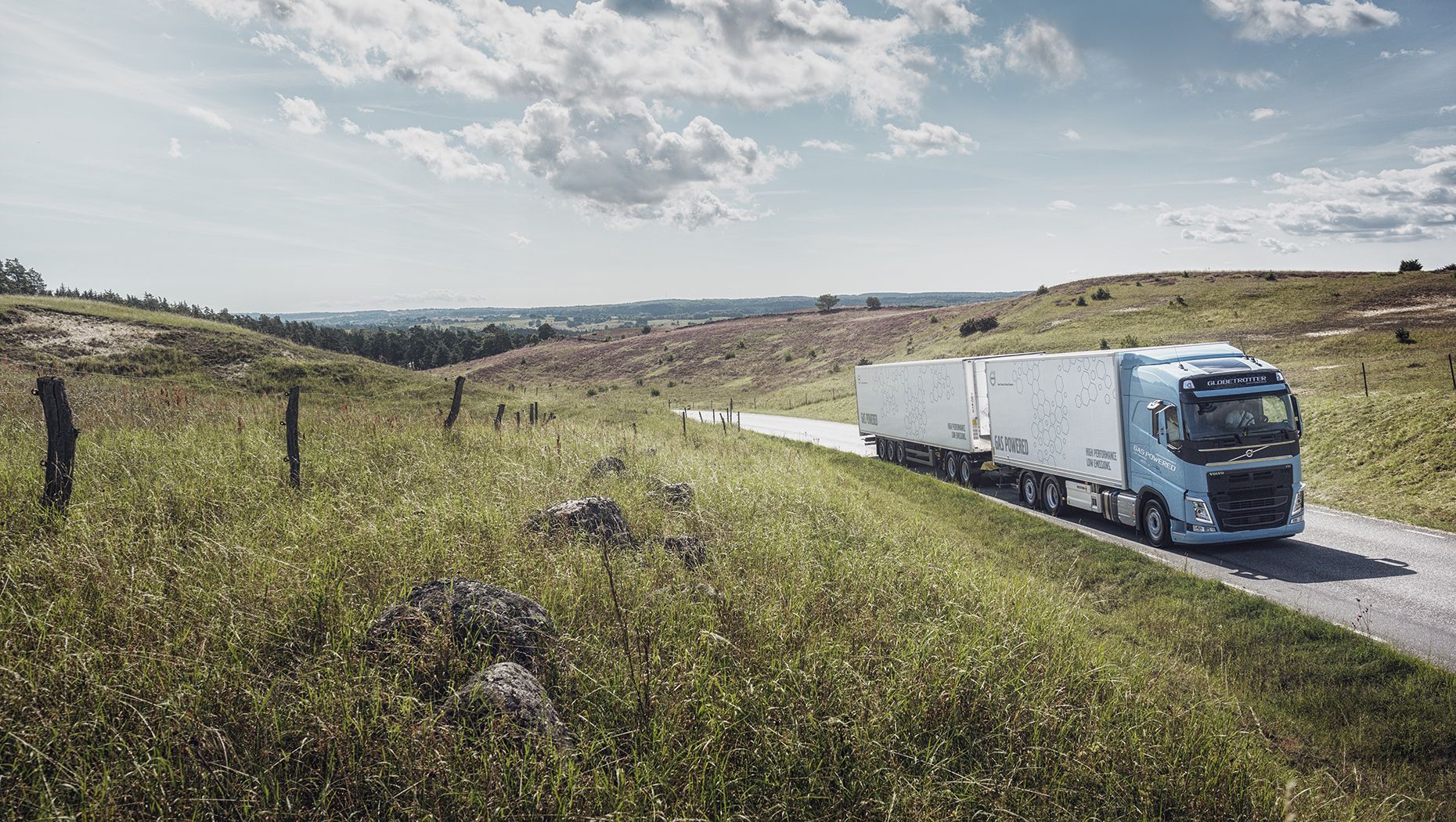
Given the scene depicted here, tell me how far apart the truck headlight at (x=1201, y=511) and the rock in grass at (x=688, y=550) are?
9.91 meters

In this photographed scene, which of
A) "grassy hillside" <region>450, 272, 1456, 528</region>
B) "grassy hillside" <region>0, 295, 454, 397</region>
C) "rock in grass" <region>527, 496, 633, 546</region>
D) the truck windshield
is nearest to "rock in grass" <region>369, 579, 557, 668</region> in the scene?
"rock in grass" <region>527, 496, 633, 546</region>

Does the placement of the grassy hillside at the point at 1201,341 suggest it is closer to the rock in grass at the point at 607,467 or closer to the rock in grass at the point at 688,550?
the rock in grass at the point at 688,550

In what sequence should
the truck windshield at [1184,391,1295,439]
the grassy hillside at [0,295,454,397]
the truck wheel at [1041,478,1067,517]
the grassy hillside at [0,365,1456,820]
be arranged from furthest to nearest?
the grassy hillside at [0,295,454,397], the truck wheel at [1041,478,1067,517], the truck windshield at [1184,391,1295,439], the grassy hillside at [0,365,1456,820]

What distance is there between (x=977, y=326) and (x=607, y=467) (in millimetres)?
50852

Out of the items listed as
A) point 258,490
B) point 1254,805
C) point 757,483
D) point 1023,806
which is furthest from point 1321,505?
point 258,490


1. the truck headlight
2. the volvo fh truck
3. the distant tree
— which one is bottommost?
the truck headlight

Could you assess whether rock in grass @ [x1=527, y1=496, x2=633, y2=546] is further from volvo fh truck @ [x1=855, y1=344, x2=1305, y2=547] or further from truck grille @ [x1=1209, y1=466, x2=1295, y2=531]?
truck grille @ [x1=1209, y1=466, x2=1295, y2=531]

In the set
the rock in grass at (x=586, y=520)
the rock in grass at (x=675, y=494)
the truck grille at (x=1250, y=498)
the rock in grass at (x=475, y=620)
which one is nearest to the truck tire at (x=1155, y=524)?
the truck grille at (x=1250, y=498)

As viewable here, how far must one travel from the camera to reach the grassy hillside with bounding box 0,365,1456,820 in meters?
3.56

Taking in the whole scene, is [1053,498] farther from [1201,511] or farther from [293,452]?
[293,452]

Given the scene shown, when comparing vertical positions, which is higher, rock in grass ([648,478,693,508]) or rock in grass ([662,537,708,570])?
rock in grass ([648,478,693,508])

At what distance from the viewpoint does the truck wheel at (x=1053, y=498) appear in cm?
1681

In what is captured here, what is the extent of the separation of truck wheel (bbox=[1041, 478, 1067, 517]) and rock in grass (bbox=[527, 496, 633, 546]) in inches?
494

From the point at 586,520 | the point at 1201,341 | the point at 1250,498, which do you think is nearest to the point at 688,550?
the point at 586,520
